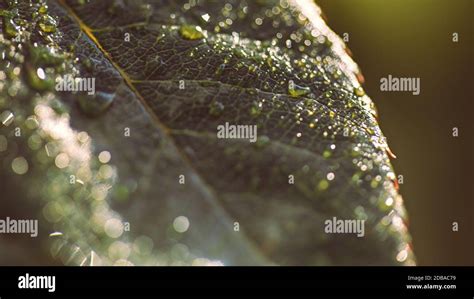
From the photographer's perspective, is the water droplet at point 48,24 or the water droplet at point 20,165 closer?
the water droplet at point 20,165

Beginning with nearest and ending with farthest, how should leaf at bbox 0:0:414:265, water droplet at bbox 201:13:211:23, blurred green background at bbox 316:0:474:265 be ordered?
leaf at bbox 0:0:414:265, water droplet at bbox 201:13:211:23, blurred green background at bbox 316:0:474:265

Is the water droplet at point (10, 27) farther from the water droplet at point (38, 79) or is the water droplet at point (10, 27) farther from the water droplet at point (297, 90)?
the water droplet at point (297, 90)

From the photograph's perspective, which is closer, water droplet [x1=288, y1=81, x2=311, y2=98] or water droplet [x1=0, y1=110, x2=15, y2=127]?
water droplet [x1=0, y1=110, x2=15, y2=127]

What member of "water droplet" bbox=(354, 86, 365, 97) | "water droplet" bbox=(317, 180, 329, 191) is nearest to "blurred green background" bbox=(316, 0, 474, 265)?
"water droplet" bbox=(354, 86, 365, 97)

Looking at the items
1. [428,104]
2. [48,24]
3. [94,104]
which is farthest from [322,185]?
[428,104]

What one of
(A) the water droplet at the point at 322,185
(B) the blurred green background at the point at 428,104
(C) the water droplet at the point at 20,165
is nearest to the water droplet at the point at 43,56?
(C) the water droplet at the point at 20,165

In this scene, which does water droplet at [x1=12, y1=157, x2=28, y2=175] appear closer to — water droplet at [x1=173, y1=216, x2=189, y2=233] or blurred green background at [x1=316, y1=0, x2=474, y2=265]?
water droplet at [x1=173, y1=216, x2=189, y2=233]

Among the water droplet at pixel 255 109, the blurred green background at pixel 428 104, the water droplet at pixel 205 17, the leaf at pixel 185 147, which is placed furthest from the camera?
the blurred green background at pixel 428 104

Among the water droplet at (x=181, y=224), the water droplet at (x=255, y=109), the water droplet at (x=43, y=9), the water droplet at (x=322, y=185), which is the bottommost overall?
the water droplet at (x=181, y=224)

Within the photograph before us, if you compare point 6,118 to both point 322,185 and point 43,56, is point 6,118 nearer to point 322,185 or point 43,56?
point 43,56
